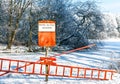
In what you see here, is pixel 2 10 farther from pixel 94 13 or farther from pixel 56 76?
pixel 56 76

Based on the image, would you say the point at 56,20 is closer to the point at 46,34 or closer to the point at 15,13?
the point at 15,13

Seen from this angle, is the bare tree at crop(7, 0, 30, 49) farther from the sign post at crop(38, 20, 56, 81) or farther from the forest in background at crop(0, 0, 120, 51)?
the sign post at crop(38, 20, 56, 81)

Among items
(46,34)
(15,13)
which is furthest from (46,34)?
(15,13)

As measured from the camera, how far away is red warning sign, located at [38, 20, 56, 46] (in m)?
9.23

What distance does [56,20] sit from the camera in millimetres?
29891

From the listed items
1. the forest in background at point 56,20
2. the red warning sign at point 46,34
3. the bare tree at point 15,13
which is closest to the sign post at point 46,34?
the red warning sign at point 46,34

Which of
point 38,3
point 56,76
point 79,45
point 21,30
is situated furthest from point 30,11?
point 56,76

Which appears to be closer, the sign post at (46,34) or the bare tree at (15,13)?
the sign post at (46,34)

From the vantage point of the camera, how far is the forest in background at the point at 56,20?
29141 millimetres

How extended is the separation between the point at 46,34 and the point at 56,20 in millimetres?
20732

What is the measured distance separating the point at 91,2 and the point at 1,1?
9.60 meters

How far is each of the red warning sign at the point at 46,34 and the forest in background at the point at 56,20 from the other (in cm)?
1850

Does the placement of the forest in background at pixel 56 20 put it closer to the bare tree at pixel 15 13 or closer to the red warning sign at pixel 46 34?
the bare tree at pixel 15 13

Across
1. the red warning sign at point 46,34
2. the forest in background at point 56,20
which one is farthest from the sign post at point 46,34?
the forest in background at point 56,20
